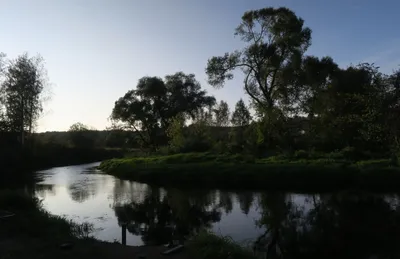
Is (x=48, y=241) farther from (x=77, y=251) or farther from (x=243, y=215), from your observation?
(x=243, y=215)

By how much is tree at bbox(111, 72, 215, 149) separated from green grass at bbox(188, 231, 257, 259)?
58.8 metres

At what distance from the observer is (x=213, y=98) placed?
263ft

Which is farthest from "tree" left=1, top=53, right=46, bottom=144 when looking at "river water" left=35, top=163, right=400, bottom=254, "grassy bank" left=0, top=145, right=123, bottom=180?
"river water" left=35, top=163, right=400, bottom=254

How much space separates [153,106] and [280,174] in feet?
154

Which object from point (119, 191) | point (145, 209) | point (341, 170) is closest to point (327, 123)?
point (341, 170)

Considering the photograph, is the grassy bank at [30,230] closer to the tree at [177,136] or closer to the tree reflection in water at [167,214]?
the tree reflection in water at [167,214]

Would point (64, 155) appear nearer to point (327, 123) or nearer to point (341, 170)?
point (327, 123)

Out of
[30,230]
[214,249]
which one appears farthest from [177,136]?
[214,249]

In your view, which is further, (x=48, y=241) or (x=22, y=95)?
(x=22, y=95)

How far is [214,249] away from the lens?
10.0 m

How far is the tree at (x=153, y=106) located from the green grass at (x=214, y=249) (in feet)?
193

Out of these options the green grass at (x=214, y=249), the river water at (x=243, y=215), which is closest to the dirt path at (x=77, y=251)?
the green grass at (x=214, y=249)

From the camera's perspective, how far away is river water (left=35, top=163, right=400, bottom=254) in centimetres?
1418

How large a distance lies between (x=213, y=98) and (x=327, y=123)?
42453mm
